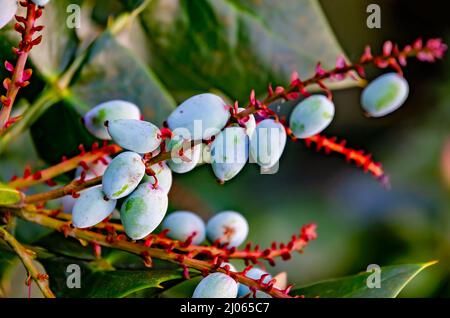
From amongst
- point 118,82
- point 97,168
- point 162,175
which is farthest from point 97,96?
point 162,175

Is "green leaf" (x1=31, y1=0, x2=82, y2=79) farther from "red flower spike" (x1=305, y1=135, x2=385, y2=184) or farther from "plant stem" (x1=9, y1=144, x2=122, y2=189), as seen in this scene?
"red flower spike" (x1=305, y1=135, x2=385, y2=184)

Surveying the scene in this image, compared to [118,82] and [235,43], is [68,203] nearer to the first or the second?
[118,82]

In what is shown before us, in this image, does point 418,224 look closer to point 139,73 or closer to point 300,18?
point 300,18

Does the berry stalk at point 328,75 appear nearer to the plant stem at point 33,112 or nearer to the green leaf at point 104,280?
the green leaf at point 104,280

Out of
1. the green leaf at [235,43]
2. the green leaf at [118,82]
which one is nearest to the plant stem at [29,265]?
the green leaf at [118,82]

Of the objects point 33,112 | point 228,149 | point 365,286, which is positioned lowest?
point 365,286
